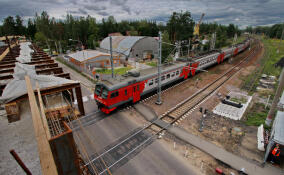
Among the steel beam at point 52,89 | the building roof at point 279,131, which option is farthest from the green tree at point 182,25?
the steel beam at point 52,89

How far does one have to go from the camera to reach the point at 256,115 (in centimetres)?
1545

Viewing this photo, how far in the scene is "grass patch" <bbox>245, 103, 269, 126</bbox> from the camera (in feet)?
46.7

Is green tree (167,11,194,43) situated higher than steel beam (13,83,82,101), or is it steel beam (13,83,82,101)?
green tree (167,11,194,43)

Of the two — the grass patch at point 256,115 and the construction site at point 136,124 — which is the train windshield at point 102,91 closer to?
the construction site at point 136,124

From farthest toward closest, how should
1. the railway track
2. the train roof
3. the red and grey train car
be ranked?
the train roof, the red and grey train car, the railway track

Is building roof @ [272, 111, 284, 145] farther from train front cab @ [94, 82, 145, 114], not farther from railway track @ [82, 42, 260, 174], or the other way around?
train front cab @ [94, 82, 145, 114]

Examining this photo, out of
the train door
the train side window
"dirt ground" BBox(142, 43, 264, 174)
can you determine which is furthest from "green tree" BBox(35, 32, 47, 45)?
Answer: "dirt ground" BBox(142, 43, 264, 174)

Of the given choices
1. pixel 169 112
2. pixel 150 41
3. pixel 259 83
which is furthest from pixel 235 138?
pixel 150 41

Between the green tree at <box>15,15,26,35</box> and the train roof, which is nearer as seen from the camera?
the train roof

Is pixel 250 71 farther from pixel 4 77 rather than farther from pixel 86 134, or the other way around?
pixel 4 77

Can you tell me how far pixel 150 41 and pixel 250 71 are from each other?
27695 mm

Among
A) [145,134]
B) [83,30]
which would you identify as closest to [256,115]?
[145,134]

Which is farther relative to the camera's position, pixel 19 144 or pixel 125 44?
pixel 125 44

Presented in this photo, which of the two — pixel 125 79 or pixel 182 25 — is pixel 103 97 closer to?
pixel 125 79
